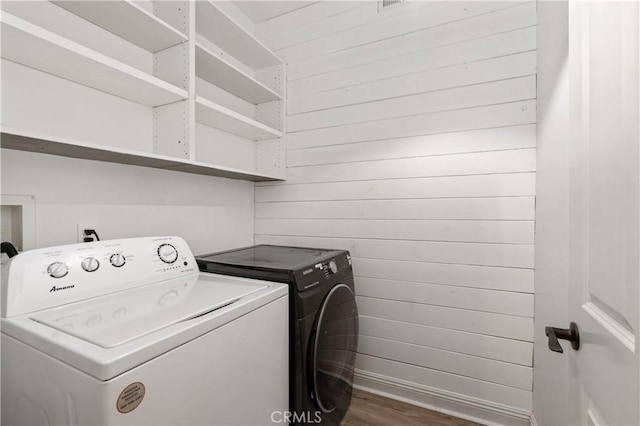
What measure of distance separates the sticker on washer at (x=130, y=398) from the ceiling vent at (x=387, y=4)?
2.31 meters

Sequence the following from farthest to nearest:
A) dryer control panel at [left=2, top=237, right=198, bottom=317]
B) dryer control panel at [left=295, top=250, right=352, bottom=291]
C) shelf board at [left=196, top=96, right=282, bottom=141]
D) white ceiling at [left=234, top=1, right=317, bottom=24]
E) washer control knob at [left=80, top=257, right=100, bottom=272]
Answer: white ceiling at [left=234, top=1, right=317, bottom=24]
shelf board at [left=196, top=96, right=282, bottom=141]
dryer control panel at [left=295, top=250, right=352, bottom=291]
washer control knob at [left=80, top=257, right=100, bottom=272]
dryer control panel at [left=2, top=237, right=198, bottom=317]

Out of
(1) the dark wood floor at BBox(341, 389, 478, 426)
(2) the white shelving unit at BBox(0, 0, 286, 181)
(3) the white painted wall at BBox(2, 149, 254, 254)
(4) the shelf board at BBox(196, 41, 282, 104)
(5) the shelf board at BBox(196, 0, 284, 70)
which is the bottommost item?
(1) the dark wood floor at BBox(341, 389, 478, 426)

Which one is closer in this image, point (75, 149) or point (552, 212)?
point (75, 149)

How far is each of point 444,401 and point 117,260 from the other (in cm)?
195

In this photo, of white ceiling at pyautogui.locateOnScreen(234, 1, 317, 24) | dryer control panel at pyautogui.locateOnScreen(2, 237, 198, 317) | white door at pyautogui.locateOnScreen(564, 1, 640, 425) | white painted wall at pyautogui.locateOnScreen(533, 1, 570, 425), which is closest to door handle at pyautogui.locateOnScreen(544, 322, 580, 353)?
white door at pyautogui.locateOnScreen(564, 1, 640, 425)

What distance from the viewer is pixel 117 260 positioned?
3.64ft

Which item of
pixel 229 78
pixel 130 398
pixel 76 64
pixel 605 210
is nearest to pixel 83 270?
pixel 130 398

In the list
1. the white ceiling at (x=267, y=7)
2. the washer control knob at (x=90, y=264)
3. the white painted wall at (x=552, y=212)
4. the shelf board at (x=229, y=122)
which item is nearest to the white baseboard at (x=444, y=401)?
the white painted wall at (x=552, y=212)

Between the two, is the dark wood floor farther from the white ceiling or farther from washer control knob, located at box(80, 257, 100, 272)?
the white ceiling

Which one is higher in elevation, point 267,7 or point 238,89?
point 267,7

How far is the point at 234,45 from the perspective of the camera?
1.93 meters

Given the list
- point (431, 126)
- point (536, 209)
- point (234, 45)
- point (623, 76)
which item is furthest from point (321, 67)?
point (623, 76)

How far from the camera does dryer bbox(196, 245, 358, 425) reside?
121cm

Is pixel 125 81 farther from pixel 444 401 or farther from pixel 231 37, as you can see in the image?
pixel 444 401
